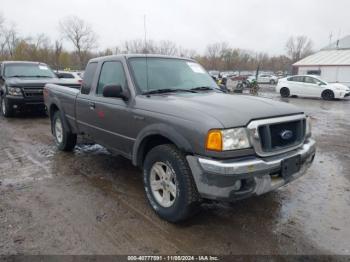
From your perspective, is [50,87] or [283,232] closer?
[283,232]

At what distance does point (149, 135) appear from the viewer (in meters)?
3.37

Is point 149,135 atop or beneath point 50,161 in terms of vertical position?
atop

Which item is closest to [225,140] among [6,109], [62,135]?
[62,135]

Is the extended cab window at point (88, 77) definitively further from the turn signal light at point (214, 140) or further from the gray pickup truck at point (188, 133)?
the turn signal light at point (214, 140)

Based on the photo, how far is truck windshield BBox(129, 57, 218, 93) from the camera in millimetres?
3915

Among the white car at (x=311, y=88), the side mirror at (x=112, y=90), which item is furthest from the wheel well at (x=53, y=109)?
the white car at (x=311, y=88)

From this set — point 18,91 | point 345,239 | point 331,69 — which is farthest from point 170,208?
point 331,69

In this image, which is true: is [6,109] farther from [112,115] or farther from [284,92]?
[284,92]

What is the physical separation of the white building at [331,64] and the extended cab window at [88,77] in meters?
31.4

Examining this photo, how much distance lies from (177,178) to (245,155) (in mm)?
733

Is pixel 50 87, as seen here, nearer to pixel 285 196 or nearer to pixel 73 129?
pixel 73 129

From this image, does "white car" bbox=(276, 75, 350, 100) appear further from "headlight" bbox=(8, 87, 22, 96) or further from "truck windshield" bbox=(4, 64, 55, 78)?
"headlight" bbox=(8, 87, 22, 96)

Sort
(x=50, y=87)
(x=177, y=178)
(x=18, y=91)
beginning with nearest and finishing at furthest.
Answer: (x=177, y=178), (x=50, y=87), (x=18, y=91)

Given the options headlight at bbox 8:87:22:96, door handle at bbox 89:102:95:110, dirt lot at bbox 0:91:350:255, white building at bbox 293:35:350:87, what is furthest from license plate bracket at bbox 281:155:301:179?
white building at bbox 293:35:350:87
